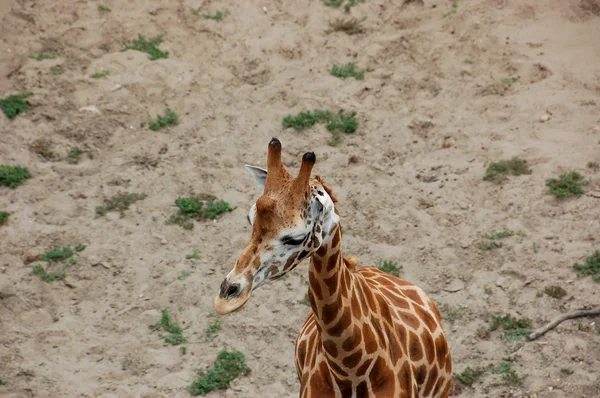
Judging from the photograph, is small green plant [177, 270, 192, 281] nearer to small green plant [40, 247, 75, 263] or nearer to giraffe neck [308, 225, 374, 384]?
small green plant [40, 247, 75, 263]

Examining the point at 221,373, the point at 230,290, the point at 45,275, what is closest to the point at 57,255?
the point at 45,275

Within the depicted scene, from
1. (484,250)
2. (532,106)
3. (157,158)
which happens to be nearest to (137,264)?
(157,158)

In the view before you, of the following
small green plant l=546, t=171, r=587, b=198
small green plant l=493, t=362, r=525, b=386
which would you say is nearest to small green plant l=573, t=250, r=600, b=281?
small green plant l=546, t=171, r=587, b=198

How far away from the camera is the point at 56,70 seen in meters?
8.47

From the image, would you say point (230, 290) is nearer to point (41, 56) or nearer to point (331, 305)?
point (331, 305)

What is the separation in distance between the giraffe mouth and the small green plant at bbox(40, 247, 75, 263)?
3825 millimetres

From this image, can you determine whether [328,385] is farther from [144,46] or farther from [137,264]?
[144,46]

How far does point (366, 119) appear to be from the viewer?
26.0 ft

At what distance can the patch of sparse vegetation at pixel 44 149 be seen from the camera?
770 cm

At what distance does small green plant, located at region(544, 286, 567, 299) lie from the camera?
5891mm

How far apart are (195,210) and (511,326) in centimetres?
285

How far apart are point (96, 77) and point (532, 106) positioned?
4395 mm

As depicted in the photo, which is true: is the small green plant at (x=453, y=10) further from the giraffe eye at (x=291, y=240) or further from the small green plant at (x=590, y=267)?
the giraffe eye at (x=291, y=240)

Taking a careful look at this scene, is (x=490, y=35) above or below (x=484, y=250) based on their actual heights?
above
